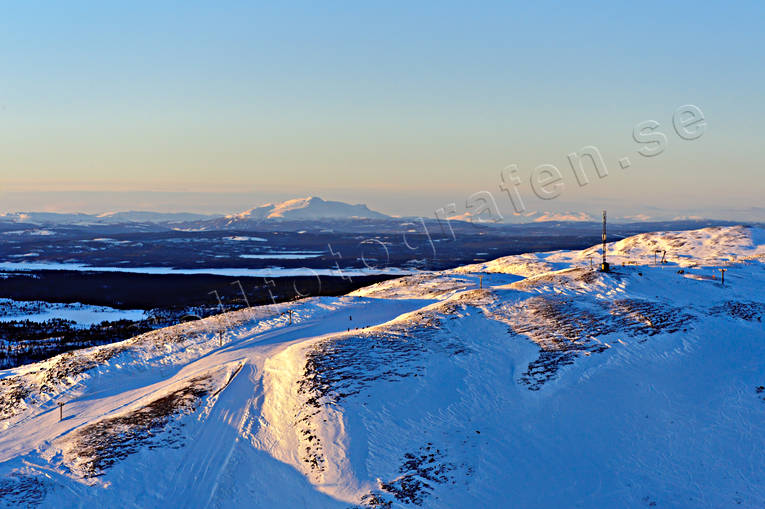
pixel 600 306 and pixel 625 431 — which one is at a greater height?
pixel 600 306

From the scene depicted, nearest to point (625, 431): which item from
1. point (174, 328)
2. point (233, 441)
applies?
point (233, 441)

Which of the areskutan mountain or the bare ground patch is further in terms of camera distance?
the bare ground patch

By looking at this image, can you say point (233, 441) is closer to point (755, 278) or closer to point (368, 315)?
point (368, 315)

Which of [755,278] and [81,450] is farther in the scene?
[755,278]

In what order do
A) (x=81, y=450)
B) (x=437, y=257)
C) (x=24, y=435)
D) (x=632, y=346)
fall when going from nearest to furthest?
1. (x=81, y=450)
2. (x=24, y=435)
3. (x=632, y=346)
4. (x=437, y=257)

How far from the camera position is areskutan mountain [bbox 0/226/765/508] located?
2553 cm

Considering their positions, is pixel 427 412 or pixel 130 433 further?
pixel 427 412

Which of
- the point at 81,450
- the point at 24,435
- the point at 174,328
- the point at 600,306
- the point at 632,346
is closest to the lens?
the point at 81,450

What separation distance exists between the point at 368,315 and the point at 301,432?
89.0ft

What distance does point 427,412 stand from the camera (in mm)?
31812

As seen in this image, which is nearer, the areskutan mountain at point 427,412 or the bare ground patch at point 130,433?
the areskutan mountain at point 427,412

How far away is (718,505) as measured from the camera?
23953 mm

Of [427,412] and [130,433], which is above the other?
[130,433]

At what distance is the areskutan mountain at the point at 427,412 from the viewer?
83.8 ft
